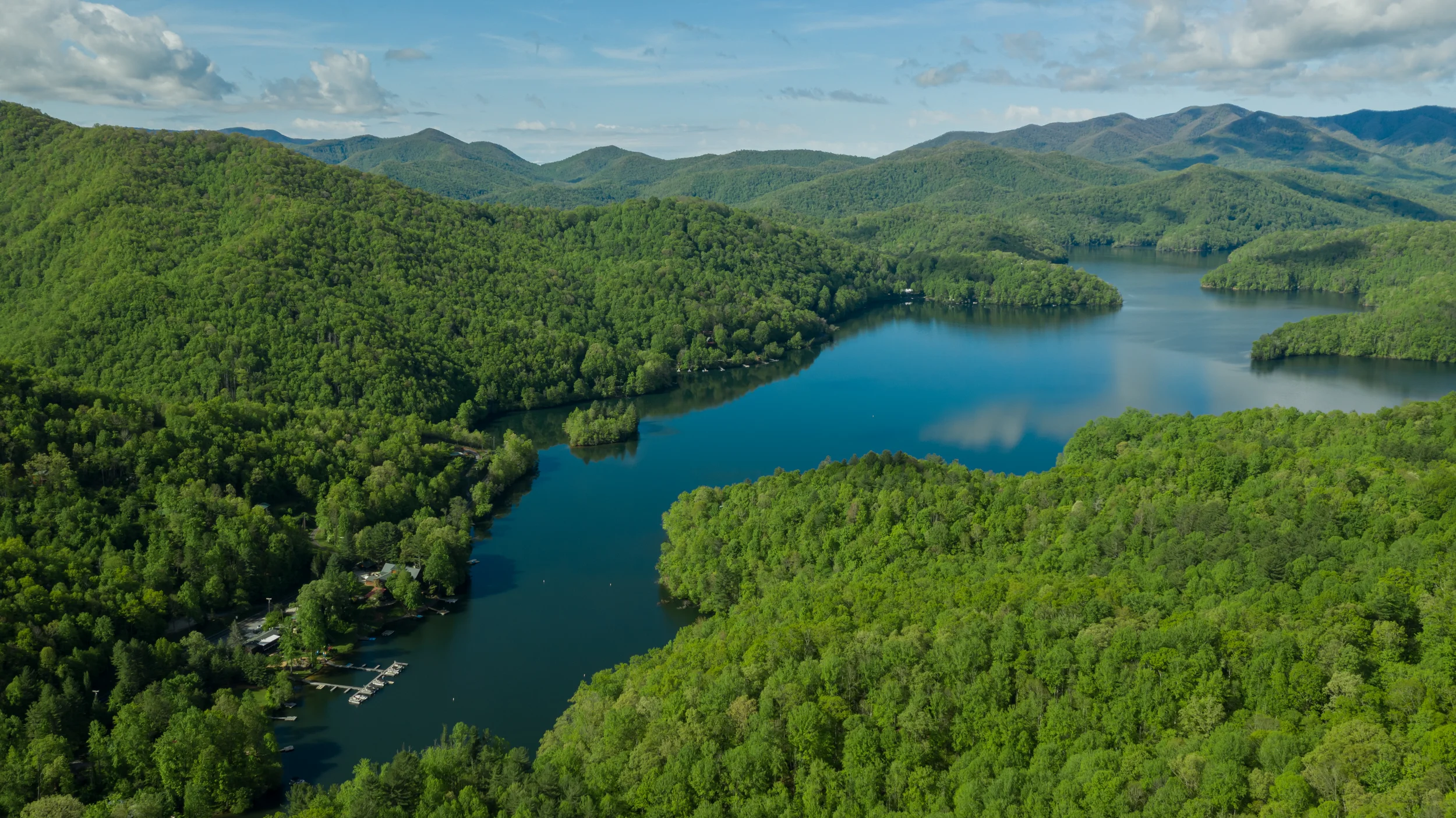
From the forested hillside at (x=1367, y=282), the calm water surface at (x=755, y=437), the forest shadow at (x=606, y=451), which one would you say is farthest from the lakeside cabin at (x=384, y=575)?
the forested hillside at (x=1367, y=282)

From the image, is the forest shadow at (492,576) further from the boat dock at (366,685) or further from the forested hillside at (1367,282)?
the forested hillside at (1367,282)

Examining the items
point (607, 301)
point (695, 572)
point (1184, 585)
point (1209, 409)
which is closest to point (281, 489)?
point (695, 572)

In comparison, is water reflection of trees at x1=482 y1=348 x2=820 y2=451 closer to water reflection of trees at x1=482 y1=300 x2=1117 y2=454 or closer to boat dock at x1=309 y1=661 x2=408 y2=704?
water reflection of trees at x1=482 y1=300 x2=1117 y2=454

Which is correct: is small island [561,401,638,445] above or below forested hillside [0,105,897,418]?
below

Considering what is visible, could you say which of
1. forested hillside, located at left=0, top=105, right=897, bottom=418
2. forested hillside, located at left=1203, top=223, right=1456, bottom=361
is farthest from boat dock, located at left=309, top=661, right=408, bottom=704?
forested hillside, located at left=1203, top=223, right=1456, bottom=361

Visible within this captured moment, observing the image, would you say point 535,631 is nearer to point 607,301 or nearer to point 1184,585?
point 1184,585
